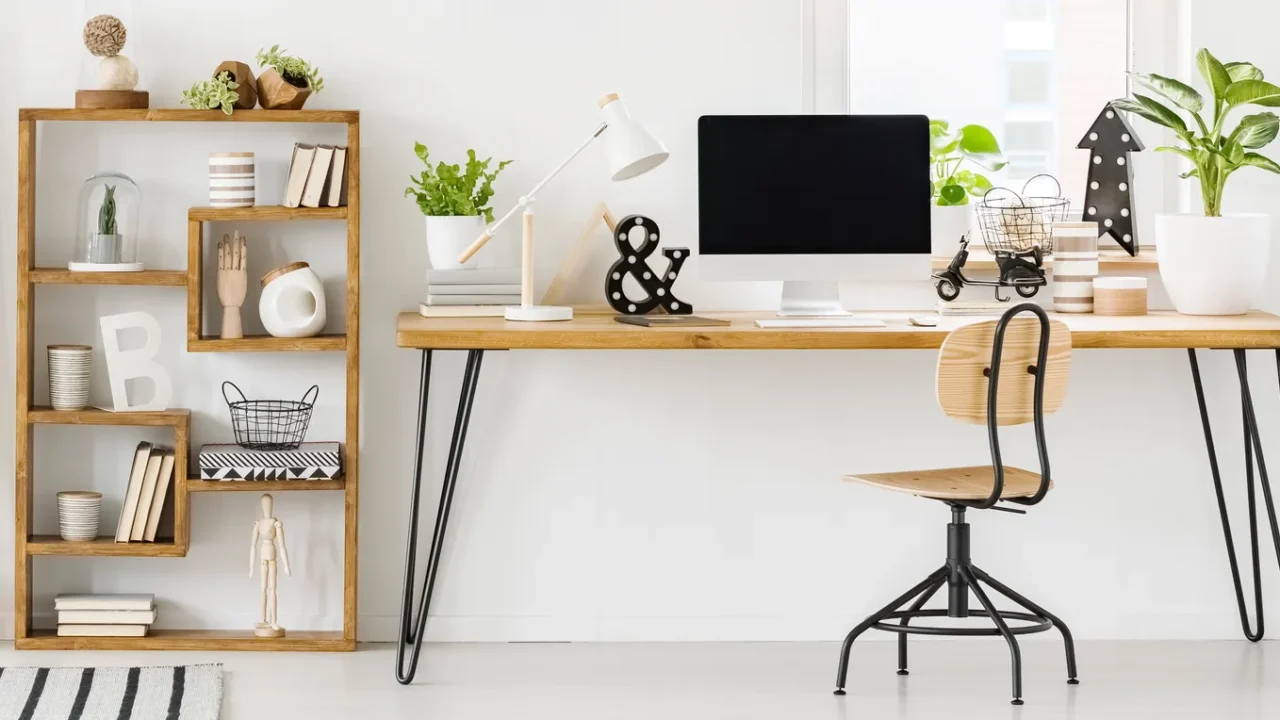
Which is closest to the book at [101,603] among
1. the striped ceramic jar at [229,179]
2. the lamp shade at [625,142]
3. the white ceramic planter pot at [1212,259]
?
the striped ceramic jar at [229,179]

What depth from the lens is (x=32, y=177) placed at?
3.11 metres

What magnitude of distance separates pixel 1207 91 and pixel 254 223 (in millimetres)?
2409

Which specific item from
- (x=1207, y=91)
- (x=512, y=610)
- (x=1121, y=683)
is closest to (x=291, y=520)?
(x=512, y=610)

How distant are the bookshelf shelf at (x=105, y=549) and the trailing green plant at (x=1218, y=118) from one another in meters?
2.50

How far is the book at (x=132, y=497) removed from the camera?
10.3 feet

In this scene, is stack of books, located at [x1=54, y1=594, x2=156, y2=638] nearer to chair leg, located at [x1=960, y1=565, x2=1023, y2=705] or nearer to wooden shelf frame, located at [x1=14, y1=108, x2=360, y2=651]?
wooden shelf frame, located at [x1=14, y1=108, x2=360, y2=651]

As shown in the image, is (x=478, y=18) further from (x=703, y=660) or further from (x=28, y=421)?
(x=703, y=660)


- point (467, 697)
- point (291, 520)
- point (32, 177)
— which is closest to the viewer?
point (467, 697)

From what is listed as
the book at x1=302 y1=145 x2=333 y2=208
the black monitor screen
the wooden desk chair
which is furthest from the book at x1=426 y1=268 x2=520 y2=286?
the wooden desk chair

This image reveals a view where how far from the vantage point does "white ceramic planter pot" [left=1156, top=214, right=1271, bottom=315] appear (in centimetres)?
307

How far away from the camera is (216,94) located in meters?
3.04

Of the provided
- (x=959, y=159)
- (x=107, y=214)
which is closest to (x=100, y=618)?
(x=107, y=214)

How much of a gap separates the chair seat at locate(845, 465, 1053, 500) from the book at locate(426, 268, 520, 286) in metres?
0.89

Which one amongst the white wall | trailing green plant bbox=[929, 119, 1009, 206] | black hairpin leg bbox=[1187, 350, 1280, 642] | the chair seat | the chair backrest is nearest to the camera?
the chair backrest
